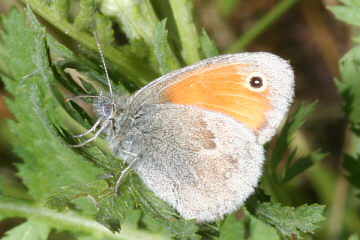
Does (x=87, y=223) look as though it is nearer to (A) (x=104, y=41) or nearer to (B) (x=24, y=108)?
(B) (x=24, y=108)

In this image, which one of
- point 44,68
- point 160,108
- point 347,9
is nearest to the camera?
point 44,68

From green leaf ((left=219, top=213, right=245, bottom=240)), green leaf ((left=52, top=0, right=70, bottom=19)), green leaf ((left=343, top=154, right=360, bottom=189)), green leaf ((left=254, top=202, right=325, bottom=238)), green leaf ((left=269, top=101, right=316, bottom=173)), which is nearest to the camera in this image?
green leaf ((left=254, top=202, right=325, bottom=238))

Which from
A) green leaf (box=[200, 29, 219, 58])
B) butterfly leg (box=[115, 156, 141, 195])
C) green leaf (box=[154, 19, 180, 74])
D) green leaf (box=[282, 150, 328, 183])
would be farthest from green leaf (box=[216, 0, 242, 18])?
butterfly leg (box=[115, 156, 141, 195])

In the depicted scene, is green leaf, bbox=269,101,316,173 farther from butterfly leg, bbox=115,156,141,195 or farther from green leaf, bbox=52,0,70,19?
green leaf, bbox=52,0,70,19

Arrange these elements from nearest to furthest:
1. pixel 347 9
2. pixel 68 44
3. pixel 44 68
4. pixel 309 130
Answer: pixel 44 68 < pixel 347 9 < pixel 68 44 < pixel 309 130

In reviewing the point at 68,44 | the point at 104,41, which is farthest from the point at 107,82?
the point at 68,44

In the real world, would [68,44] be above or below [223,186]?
above

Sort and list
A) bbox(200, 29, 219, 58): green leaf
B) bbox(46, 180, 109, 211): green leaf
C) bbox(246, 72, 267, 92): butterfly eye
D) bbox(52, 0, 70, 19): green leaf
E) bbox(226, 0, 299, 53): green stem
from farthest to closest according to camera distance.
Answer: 1. bbox(226, 0, 299, 53): green stem
2. bbox(200, 29, 219, 58): green leaf
3. bbox(246, 72, 267, 92): butterfly eye
4. bbox(52, 0, 70, 19): green leaf
5. bbox(46, 180, 109, 211): green leaf
